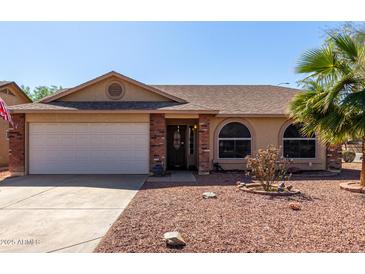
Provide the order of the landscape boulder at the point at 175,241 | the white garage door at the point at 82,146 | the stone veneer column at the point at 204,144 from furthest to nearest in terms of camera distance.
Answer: the white garage door at the point at 82,146 < the stone veneer column at the point at 204,144 < the landscape boulder at the point at 175,241

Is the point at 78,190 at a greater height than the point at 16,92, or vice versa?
the point at 16,92

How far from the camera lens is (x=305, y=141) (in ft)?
44.2

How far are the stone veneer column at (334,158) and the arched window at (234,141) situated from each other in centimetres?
394

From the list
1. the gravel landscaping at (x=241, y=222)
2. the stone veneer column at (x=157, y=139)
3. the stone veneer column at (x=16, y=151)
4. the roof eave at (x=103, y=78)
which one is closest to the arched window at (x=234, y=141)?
the roof eave at (x=103, y=78)

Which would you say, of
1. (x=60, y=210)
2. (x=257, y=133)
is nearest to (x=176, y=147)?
(x=257, y=133)

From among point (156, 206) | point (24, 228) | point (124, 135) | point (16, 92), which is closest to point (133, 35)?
point (124, 135)

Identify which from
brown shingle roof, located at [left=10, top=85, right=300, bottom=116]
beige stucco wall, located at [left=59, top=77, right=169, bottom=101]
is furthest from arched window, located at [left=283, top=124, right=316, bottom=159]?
beige stucco wall, located at [left=59, top=77, right=169, bottom=101]

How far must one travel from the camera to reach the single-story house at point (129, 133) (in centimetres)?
1214

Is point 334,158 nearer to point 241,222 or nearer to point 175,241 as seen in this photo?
point 241,222

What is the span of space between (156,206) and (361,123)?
20.6 feet

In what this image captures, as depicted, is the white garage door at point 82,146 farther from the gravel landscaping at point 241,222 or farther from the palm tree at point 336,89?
the palm tree at point 336,89

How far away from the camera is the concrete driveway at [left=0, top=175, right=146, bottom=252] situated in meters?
4.46
